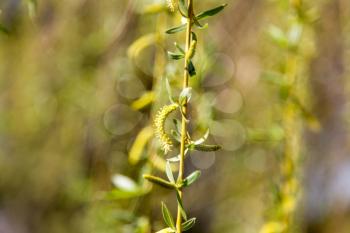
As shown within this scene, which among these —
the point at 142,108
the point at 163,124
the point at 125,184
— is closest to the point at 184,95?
the point at 163,124

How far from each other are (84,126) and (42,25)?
1.25 ft

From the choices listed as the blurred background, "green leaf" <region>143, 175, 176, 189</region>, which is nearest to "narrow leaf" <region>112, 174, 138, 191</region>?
the blurred background

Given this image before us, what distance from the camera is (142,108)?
49.0 inches

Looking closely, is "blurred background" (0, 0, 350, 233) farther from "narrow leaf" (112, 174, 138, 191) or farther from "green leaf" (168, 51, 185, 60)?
"green leaf" (168, 51, 185, 60)

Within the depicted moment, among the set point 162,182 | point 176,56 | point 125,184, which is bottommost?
point 125,184

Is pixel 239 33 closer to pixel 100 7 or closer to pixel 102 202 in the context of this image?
pixel 100 7

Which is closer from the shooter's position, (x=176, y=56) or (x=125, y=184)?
(x=176, y=56)

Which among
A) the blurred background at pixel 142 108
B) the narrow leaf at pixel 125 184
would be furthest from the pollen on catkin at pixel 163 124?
the narrow leaf at pixel 125 184

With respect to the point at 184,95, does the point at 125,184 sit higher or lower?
lower

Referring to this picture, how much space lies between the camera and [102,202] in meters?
1.70

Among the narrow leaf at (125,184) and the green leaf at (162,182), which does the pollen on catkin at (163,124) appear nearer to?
the green leaf at (162,182)

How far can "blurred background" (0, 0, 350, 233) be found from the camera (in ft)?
3.42

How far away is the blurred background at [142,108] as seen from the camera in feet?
3.42

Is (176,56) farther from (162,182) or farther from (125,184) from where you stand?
(125,184)
